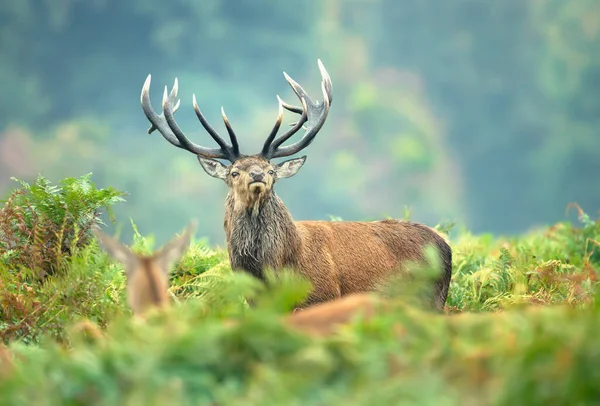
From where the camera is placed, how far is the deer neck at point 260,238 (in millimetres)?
7637

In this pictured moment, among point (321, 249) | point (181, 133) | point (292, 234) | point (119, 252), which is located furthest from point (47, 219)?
point (119, 252)

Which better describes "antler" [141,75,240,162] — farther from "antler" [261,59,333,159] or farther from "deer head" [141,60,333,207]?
"antler" [261,59,333,159]

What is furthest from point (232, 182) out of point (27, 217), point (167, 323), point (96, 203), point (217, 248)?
point (167, 323)

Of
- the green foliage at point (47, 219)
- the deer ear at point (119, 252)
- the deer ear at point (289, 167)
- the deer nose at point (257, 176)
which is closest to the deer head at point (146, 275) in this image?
the deer ear at point (119, 252)

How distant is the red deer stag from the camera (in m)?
7.64

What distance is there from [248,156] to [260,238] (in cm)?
81

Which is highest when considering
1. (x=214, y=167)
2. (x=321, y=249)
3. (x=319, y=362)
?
(x=214, y=167)

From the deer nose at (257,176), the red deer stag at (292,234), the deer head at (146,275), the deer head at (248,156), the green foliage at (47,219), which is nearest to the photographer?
the deer head at (146,275)

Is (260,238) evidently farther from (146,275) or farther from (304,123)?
(146,275)

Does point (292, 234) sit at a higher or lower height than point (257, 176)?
lower

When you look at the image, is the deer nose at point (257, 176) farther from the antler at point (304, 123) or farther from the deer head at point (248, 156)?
the antler at point (304, 123)

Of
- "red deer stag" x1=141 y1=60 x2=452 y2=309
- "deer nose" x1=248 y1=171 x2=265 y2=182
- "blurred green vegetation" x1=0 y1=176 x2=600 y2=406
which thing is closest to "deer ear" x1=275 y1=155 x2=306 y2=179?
"red deer stag" x1=141 y1=60 x2=452 y2=309

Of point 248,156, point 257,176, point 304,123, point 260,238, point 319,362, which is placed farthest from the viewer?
point 304,123

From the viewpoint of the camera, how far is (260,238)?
301 inches
